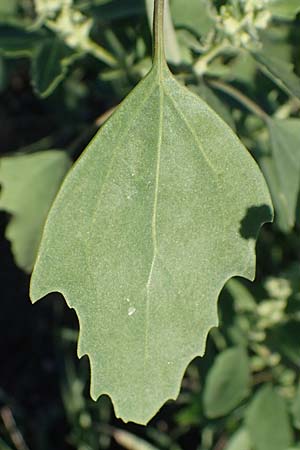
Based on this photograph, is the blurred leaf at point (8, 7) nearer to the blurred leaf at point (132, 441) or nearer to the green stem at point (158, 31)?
the green stem at point (158, 31)

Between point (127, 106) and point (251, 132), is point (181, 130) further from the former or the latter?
point (251, 132)

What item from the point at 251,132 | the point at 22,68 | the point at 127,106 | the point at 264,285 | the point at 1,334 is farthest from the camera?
the point at 22,68

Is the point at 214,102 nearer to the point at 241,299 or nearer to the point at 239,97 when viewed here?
the point at 239,97

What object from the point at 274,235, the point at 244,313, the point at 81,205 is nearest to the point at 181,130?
the point at 81,205

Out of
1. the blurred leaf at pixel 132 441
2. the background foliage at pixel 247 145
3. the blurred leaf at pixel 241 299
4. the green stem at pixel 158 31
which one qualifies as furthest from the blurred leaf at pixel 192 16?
the blurred leaf at pixel 132 441

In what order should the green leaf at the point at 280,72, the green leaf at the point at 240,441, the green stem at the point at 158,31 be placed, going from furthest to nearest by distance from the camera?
the green leaf at the point at 240,441 < the green leaf at the point at 280,72 < the green stem at the point at 158,31

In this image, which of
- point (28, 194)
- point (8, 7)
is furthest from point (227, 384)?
point (8, 7)

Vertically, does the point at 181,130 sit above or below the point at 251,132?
above

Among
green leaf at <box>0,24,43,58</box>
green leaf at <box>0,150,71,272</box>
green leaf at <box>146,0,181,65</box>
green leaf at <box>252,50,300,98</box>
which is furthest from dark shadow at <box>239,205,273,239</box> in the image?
green leaf at <box>0,24,43,58</box>

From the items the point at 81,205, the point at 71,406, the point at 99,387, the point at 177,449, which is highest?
the point at 81,205
